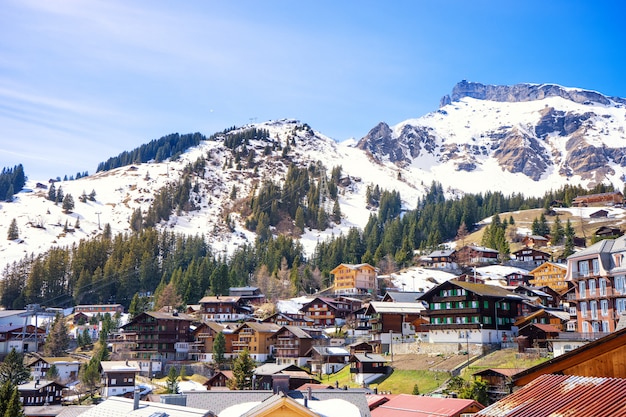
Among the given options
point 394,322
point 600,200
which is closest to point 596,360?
point 394,322

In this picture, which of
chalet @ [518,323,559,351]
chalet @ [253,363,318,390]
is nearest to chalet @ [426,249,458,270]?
chalet @ [518,323,559,351]

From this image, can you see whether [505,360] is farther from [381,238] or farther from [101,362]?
[381,238]

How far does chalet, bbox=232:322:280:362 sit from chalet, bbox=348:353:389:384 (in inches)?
1007

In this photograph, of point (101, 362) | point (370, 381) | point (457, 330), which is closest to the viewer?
point (370, 381)

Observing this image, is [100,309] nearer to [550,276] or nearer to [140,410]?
[550,276]

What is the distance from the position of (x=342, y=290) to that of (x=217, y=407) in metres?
103

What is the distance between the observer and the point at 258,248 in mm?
168125

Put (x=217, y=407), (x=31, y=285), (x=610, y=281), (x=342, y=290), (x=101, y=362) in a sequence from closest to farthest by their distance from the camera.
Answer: (x=217, y=407) < (x=610, y=281) < (x=101, y=362) < (x=342, y=290) < (x=31, y=285)

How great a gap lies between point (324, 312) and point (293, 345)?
73.8ft

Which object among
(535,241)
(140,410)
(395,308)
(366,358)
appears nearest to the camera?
(140,410)

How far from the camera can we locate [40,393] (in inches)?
2746

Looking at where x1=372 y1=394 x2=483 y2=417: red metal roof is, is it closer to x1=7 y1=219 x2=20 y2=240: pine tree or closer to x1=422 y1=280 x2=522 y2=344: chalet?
x1=422 y1=280 x2=522 y2=344: chalet

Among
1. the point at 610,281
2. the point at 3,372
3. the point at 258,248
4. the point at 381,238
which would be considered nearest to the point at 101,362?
the point at 3,372

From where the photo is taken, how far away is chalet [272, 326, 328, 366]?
85.2m
